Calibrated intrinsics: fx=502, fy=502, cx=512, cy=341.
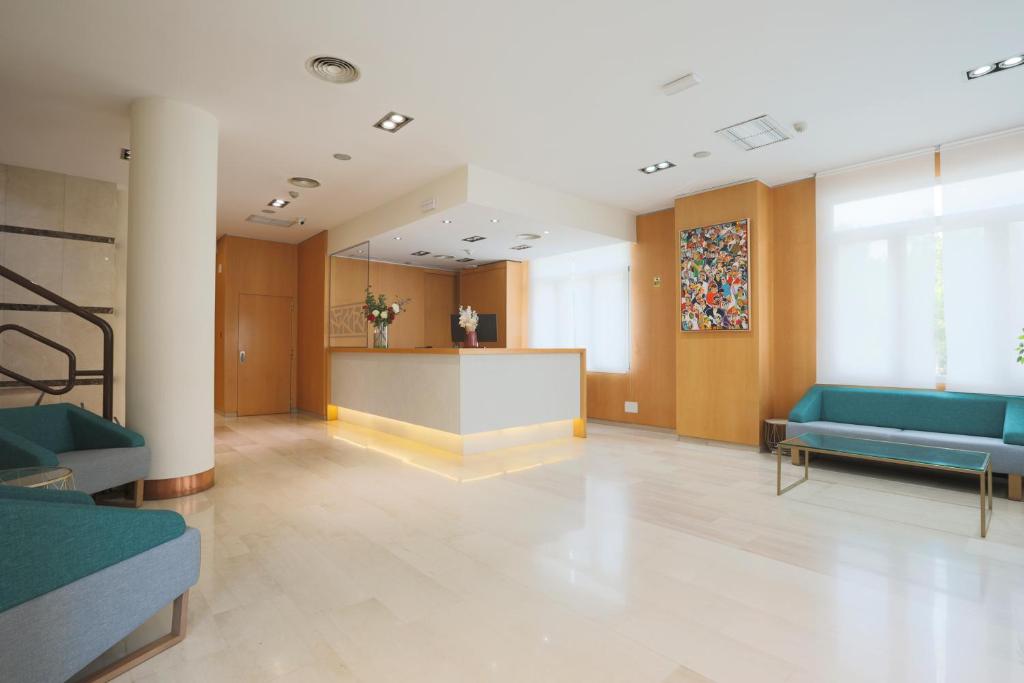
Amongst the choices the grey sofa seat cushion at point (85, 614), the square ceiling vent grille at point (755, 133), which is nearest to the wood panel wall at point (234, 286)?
the grey sofa seat cushion at point (85, 614)

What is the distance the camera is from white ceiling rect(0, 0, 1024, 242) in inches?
128

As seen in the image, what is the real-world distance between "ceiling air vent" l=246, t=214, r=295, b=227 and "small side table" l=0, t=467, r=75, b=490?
20.0 ft

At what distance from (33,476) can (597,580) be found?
9.44 ft

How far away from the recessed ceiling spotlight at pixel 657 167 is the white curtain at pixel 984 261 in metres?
2.76

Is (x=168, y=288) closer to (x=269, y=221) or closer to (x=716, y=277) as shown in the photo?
(x=269, y=221)

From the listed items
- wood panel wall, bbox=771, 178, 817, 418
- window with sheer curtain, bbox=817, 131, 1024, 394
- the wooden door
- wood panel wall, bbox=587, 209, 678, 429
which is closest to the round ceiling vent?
wood panel wall, bbox=587, 209, 678, 429

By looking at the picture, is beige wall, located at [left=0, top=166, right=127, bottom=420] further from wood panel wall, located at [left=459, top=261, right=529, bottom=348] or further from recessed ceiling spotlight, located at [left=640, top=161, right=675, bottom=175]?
recessed ceiling spotlight, located at [left=640, top=161, right=675, bottom=175]

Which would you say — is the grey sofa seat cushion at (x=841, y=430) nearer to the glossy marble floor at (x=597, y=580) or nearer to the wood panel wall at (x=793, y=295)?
the glossy marble floor at (x=597, y=580)

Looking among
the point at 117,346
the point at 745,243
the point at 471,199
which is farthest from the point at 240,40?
the point at 745,243

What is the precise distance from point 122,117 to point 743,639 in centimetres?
617

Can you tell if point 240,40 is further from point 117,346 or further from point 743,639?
point 117,346

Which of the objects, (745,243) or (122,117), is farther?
(745,243)

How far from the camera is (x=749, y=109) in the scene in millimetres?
4512

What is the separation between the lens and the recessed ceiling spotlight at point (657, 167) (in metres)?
5.84
